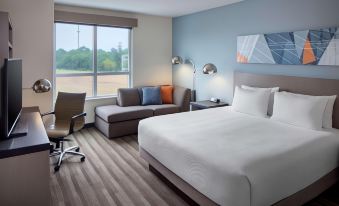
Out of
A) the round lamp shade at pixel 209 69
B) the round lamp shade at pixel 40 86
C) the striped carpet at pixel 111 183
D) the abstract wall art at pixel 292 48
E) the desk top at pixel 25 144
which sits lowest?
the striped carpet at pixel 111 183

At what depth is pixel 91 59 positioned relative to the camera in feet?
17.7

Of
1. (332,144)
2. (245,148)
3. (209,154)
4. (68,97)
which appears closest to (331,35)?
(332,144)

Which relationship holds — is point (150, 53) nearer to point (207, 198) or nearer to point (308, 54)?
point (308, 54)

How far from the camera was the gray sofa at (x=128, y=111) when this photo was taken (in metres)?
4.68

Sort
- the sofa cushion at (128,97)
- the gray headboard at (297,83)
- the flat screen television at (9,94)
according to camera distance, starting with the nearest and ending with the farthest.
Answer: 1. the flat screen television at (9,94)
2. the gray headboard at (297,83)
3. the sofa cushion at (128,97)

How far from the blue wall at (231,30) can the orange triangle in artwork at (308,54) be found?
0.10m

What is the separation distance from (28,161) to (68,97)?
238cm

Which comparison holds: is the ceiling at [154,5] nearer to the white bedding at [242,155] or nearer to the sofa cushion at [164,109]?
the sofa cushion at [164,109]

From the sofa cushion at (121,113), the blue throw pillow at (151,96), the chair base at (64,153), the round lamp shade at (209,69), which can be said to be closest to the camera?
the chair base at (64,153)

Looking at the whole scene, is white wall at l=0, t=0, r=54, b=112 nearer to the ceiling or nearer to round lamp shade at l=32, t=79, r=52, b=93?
round lamp shade at l=32, t=79, r=52, b=93

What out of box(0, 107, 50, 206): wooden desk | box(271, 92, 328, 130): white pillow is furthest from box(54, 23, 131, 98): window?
box(271, 92, 328, 130): white pillow

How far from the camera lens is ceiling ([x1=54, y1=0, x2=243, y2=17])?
4.46m

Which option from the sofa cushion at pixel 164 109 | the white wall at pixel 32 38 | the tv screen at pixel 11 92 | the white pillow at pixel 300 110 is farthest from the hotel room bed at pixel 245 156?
the white wall at pixel 32 38

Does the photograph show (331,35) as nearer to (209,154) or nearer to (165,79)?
(209,154)
